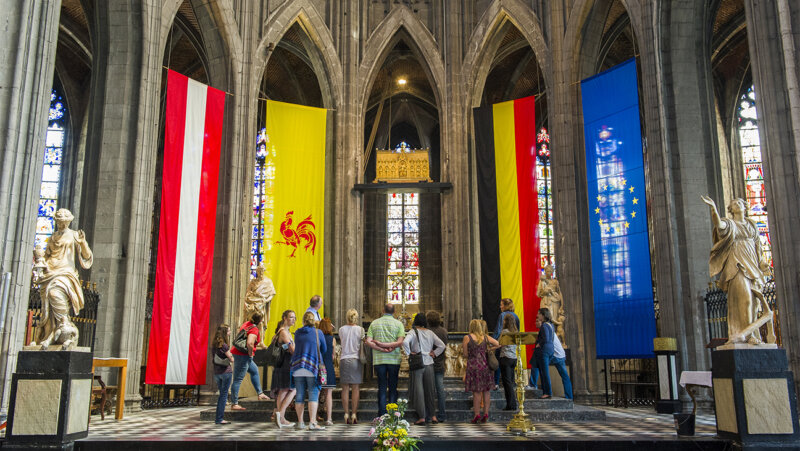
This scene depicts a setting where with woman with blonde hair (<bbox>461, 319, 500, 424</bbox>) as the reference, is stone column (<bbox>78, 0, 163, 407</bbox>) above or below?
above

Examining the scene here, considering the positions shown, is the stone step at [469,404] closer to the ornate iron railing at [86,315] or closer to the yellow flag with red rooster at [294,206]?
the ornate iron railing at [86,315]

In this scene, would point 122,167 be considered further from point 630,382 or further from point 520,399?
point 630,382

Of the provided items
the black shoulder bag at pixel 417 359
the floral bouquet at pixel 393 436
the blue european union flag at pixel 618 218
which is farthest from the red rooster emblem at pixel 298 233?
the floral bouquet at pixel 393 436

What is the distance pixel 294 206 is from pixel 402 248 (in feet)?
28.2

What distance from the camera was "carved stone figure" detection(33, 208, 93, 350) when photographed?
292 inches

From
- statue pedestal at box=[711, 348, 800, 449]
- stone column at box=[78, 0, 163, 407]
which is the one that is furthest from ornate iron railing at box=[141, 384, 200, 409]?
statue pedestal at box=[711, 348, 800, 449]

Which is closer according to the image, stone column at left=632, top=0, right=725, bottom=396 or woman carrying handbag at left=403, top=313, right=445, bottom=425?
woman carrying handbag at left=403, top=313, right=445, bottom=425

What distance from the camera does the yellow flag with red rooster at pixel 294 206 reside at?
1705cm

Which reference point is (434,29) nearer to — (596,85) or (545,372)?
(596,85)

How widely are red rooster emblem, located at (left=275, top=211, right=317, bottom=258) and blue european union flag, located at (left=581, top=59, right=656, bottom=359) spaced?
23.3ft

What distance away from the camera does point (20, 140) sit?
9414 mm

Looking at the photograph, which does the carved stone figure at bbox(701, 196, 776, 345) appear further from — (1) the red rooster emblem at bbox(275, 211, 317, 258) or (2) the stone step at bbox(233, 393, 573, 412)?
(1) the red rooster emblem at bbox(275, 211, 317, 258)

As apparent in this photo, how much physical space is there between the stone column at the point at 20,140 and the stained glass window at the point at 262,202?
773 centimetres

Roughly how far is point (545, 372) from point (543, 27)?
425 inches
